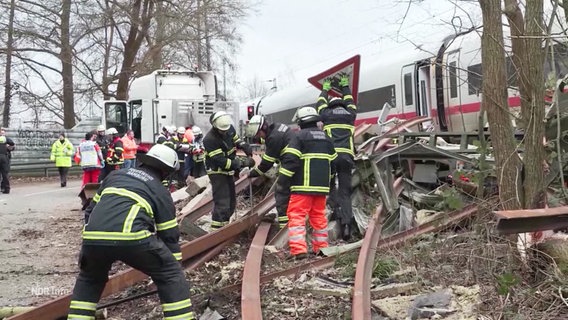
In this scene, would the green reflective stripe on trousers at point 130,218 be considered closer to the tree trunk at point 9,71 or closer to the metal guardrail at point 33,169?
the metal guardrail at point 33,169

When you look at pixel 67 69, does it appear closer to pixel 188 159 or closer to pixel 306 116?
pixel 188 159

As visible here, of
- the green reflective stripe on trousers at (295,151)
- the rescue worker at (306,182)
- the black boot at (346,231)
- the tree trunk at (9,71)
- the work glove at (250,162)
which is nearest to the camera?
the rescue worker at (306,182)

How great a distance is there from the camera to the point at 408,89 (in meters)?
12.7

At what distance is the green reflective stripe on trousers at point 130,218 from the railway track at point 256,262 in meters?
0.96

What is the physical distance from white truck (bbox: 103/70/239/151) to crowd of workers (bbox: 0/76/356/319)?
11.5 ft

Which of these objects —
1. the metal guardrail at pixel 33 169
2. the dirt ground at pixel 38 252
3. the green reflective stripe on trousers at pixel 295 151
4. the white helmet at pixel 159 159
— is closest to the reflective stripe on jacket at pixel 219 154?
the green reflective stripe on trousers at pixel 295 151

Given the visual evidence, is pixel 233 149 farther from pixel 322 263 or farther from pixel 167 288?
pixel 167 288

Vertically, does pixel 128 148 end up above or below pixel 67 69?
below

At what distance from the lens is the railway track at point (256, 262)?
4.17m

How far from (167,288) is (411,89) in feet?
32.0

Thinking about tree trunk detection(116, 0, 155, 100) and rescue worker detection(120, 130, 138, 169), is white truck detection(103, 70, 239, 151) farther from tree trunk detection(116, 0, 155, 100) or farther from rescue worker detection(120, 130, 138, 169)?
tree trunk detection(116, 0, 155, 100)

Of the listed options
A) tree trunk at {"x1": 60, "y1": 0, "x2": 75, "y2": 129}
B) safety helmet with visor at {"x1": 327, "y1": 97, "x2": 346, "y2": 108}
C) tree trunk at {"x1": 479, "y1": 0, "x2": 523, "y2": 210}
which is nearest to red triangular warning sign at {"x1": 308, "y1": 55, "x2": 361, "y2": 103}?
safety helmet with visor at {"x1": 327, "y1": 97, "x2": 346, "y2": 108}

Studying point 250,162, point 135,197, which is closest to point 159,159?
point 135,197

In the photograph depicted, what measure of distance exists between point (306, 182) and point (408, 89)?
7487 millimetres
